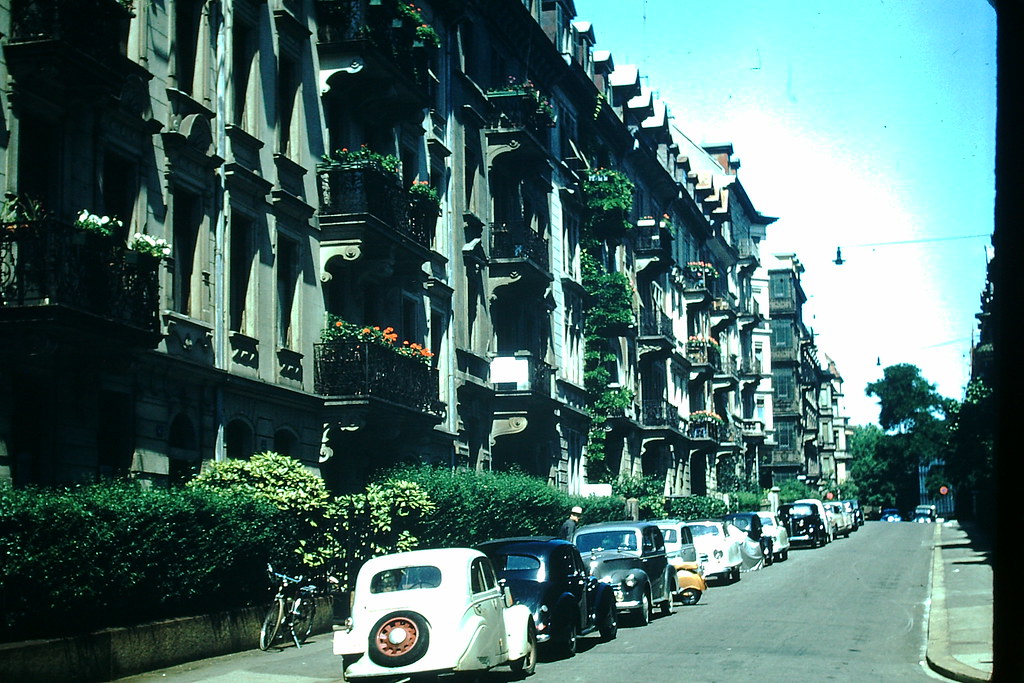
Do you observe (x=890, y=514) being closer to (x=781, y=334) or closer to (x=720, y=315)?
(x=781, y=334)

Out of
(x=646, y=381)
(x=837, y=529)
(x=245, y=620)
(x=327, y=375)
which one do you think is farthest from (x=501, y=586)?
(x=837, y=529)

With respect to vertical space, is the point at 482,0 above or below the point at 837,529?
above

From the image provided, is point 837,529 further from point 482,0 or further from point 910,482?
point 910,482

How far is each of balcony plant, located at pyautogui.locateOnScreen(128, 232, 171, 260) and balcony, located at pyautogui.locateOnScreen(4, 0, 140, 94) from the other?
216 cm

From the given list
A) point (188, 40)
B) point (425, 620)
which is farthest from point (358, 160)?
point (425, 620)

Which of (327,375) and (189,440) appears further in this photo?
(327,375)

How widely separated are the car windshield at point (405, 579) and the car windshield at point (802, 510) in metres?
44.5

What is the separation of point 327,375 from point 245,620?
304 inches

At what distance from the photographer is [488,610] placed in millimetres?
15805

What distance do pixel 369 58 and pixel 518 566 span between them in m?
12.3

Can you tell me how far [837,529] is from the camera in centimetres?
6825

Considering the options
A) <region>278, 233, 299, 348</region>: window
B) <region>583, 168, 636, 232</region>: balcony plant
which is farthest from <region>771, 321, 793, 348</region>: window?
<region>278, 233, 299, 348</region>: window

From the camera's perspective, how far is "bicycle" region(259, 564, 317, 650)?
19859mm

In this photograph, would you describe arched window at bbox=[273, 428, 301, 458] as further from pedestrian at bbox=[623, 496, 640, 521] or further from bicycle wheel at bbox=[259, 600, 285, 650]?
pedestrian at bbox=[623, 496, 640, 521]
